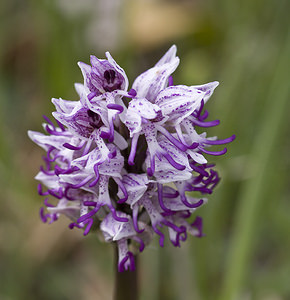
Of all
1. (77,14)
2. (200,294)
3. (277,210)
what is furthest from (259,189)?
(77,14)

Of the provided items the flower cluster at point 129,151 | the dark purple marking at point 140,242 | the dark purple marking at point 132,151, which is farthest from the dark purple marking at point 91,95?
the dark purple marking at point 140,242

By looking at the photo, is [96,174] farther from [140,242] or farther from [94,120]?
[140,242]

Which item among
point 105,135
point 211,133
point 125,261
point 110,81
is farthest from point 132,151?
point 211,133

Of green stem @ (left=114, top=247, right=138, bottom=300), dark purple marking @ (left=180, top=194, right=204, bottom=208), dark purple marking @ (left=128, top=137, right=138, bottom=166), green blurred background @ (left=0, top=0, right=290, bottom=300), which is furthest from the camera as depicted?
green blurred background @ (left=0, top=0, right=290, bottom=300)

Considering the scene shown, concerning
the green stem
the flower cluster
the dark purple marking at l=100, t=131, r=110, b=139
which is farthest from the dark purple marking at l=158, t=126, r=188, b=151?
the green stem

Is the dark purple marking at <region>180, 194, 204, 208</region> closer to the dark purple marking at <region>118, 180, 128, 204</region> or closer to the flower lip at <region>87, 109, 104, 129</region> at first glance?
the dark purple marking at <region>118, 180, 128, 204</region>

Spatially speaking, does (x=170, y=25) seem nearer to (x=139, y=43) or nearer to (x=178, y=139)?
(x=139, y=43)
